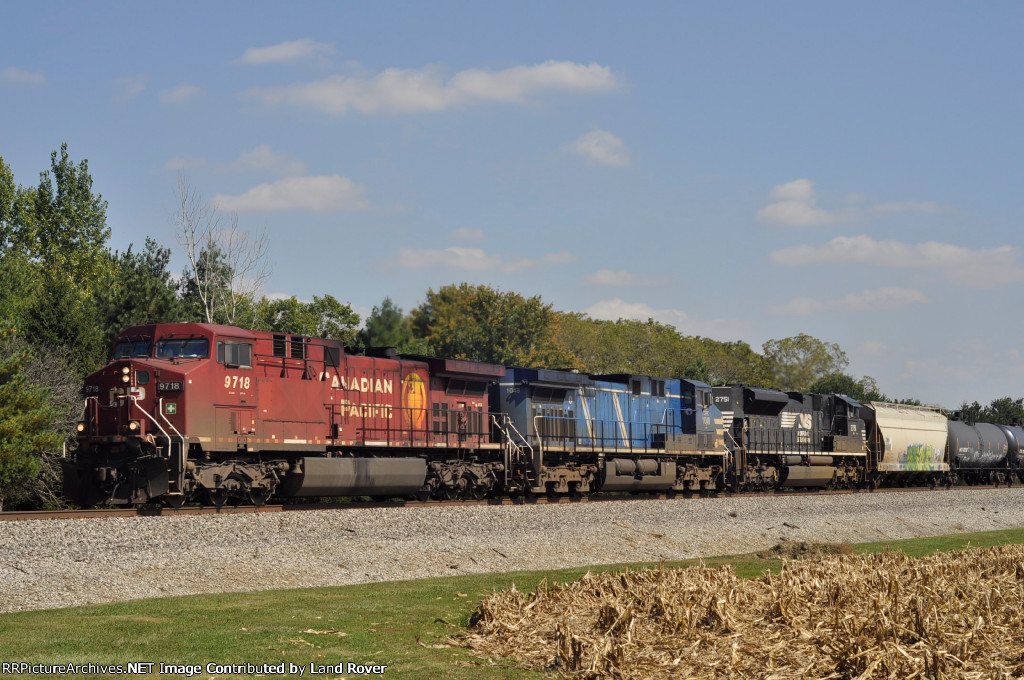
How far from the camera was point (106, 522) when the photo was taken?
15.4 metres

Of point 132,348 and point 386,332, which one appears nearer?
point 132,348

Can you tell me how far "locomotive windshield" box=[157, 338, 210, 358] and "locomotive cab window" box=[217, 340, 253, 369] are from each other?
259mm

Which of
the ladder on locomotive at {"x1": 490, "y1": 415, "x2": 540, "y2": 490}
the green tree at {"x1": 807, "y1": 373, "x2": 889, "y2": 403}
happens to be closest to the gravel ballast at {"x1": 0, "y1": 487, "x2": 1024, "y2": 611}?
the ladder on locomotive at {"x1": 490, "y1": 415, "x2": 540, "y2": 490}

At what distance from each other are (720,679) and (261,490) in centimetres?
1369

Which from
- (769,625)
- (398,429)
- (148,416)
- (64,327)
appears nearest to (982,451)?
(398,429)

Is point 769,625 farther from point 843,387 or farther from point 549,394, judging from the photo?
point 843,387

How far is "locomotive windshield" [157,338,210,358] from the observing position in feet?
63.2

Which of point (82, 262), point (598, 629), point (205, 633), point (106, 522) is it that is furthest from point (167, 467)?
point (82, 262)

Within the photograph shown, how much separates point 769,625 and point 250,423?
12426 millimetres

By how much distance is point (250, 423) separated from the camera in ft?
64.0

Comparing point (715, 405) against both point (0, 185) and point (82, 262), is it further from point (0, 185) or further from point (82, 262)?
point (0, 185)

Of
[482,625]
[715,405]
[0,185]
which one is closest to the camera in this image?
[482,625]

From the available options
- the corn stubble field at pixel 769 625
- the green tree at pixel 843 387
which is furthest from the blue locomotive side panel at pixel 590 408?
the green tree at pixel 843 387

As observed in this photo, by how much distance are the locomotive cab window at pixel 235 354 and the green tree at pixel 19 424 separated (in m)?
5.61
